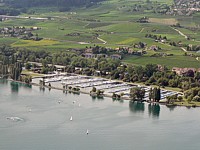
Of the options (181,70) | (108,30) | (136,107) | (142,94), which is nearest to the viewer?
(136,107)

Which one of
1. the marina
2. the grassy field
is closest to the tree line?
the marina

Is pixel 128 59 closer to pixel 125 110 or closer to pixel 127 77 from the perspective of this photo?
pixel 127 77

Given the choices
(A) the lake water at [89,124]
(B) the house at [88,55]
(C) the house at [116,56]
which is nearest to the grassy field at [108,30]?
(C) the house at [116,56]

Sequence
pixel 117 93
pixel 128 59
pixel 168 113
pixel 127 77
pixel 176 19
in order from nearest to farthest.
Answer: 1. pixel 168 113
2. pixel 117 93
3. pixel 127 77
4. pixel 128 59
5. pixel 176 19

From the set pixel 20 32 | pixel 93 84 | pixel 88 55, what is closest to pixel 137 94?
pixel 93 84

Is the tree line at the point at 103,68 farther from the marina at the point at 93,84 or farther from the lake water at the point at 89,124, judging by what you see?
the lake water at the point at 89,124

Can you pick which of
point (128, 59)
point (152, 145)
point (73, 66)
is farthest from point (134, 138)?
point (128, 59)

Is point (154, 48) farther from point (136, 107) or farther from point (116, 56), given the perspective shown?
point (136, 107)
